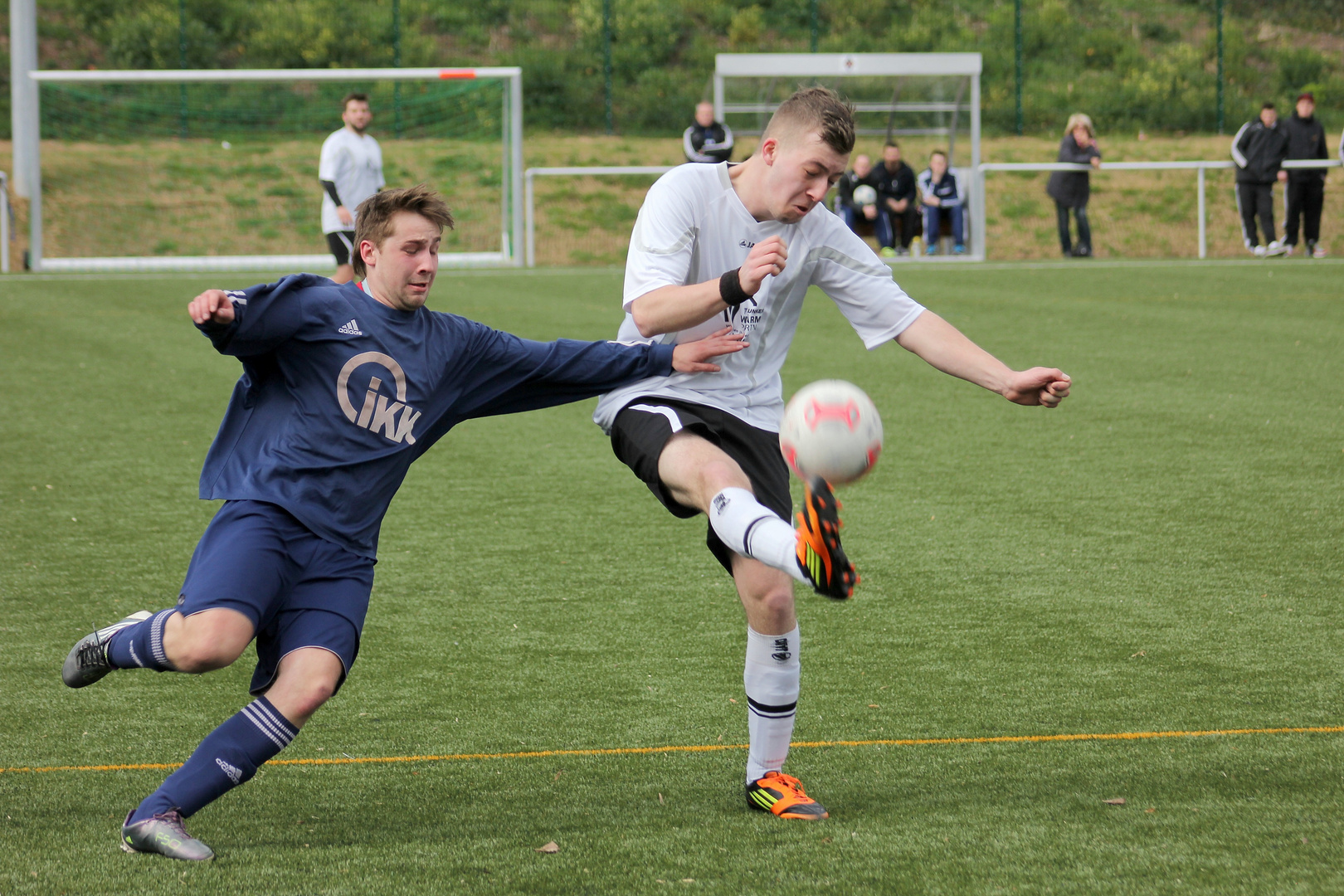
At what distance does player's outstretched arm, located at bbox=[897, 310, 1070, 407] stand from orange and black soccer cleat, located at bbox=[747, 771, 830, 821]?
101cm

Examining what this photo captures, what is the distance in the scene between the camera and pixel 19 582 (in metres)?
5.15

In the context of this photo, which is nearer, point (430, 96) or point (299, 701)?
point (299, 701)

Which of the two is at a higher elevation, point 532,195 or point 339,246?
point 532,195

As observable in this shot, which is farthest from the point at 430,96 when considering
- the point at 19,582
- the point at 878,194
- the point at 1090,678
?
the point at 1090,678

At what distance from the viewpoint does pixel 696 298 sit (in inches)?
121

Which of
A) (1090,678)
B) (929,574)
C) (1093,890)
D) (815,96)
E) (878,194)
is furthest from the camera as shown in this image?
(878,194)

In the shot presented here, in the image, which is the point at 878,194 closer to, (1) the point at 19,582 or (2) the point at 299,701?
(1) the point at 19,582

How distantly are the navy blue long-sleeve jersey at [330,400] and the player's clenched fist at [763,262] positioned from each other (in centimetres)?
78

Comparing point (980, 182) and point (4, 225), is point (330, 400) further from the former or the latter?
point (980, 182)

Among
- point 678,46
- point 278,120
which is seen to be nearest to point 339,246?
point 278,120

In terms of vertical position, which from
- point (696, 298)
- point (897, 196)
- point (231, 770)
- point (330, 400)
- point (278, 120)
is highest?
point (278, 120)

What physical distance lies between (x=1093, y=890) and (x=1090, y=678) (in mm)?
1502

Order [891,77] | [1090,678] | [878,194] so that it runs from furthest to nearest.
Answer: [891,77] → [878,194] → [1090,678]

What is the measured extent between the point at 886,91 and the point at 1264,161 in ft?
18.5
